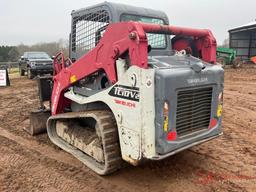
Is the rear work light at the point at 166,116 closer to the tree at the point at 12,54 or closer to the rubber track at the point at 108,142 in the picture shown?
the rubber track at the point at 108,142

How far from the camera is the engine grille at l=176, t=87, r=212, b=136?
3496 millimetres

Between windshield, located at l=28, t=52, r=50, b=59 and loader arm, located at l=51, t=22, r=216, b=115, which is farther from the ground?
loader arm, located at l=51, t=22, r=216, b=115

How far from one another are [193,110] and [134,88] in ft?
3.02

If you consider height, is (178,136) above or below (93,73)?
below

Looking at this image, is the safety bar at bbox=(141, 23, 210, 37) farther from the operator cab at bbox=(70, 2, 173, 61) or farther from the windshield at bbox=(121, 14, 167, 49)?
the windshield at bbox=(121, 14, 167, 49)

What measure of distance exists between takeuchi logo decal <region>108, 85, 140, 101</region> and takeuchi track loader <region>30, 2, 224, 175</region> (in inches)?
0.5

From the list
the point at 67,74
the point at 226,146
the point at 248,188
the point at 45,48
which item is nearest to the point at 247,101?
the point at 226,146

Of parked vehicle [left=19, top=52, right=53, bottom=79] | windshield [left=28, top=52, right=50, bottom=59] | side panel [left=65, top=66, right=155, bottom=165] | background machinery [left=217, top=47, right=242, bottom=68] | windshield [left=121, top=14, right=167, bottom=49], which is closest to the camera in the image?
side panel [left=65, top=66, right=155, bottom=165]

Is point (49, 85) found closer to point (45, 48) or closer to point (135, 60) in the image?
point (135, 60)

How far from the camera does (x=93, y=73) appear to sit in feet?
13.3

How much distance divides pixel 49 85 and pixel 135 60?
317 centimetres

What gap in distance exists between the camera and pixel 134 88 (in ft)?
10.7

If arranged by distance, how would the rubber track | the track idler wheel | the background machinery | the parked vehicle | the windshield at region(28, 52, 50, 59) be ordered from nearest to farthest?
the rubber track, the track idler wheel, the parked vehicle, the windshield at region(28, 52, 50, 59), the background machinery

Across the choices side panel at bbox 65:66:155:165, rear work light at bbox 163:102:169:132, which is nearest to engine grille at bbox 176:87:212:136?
rear work light at bbox 163:102:169:132
